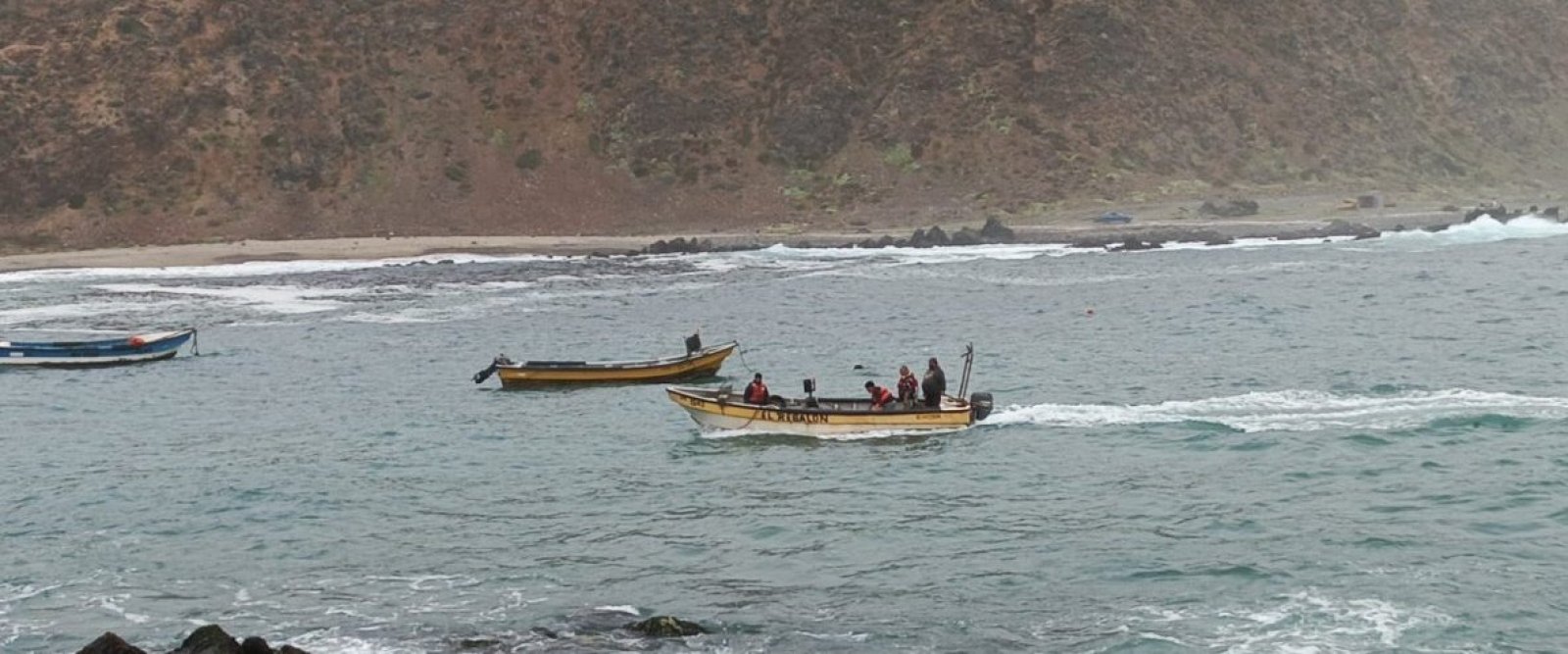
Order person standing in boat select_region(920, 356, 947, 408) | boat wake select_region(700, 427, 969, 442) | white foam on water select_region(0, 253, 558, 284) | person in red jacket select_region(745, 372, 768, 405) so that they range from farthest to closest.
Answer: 1. white foam on water select_region(0, 253, 558, 284)
2. person in red jacket select_region(745, 372, 768, 405)
3. person standing in boat select_region(920, 356, 947, 408)
4. boat wake select_region(700, 427, 969, 442)

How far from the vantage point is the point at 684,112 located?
13388 cm

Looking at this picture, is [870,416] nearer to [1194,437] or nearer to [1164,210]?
[1194,437]

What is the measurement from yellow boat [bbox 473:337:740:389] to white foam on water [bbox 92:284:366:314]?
2683 cm

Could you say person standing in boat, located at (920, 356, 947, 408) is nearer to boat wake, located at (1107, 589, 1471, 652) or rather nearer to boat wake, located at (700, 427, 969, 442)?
boat wake, located at (700, 427, 969, 442)

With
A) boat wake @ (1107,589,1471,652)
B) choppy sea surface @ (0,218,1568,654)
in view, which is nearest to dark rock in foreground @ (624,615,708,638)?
choppy sea surface @ (0,218,1568,654)

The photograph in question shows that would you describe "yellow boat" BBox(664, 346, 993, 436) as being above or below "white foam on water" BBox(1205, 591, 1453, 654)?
above

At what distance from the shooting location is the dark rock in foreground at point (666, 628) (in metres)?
24.5

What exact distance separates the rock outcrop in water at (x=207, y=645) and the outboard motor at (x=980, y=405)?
21.0 m

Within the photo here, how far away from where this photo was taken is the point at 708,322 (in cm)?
6762

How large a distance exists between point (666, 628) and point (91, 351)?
1603 inches

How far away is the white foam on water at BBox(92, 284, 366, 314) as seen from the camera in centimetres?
7738

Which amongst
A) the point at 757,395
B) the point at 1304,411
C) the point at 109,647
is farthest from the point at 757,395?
the point at 109,647

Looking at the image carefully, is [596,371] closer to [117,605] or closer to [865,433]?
[865,433]

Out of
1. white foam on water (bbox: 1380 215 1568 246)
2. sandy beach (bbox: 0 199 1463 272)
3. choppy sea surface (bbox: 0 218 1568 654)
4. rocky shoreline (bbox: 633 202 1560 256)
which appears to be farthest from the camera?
sandy beach (bbox: 0 199 1463 272)
